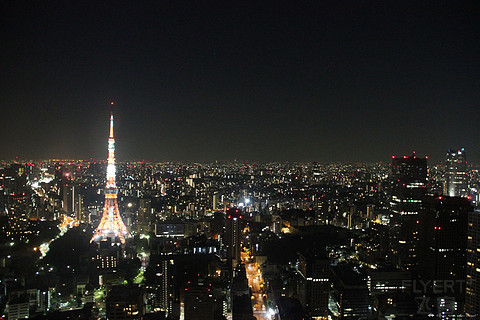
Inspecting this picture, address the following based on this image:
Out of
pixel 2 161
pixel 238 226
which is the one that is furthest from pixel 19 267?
pixel 238 226

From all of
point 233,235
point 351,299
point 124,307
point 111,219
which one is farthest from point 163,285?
point 111,219

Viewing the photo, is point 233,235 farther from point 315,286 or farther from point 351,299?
point 351,299

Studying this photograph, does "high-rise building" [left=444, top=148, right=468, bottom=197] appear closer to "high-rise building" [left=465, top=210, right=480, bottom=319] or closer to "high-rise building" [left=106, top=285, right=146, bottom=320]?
"high-rise building" [left=465, top=210, right=480, bottom=319]

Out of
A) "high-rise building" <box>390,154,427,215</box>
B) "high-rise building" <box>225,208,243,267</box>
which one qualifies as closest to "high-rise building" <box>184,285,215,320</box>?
"high-rise building" <box>225,208,243,267</box>

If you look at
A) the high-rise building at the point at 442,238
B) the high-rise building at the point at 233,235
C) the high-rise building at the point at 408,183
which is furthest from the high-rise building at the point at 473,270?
the high-rise building at the point at 233,235

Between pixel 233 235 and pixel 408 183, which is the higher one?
pixel 408 183

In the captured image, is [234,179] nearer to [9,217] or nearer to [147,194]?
[147,194]
